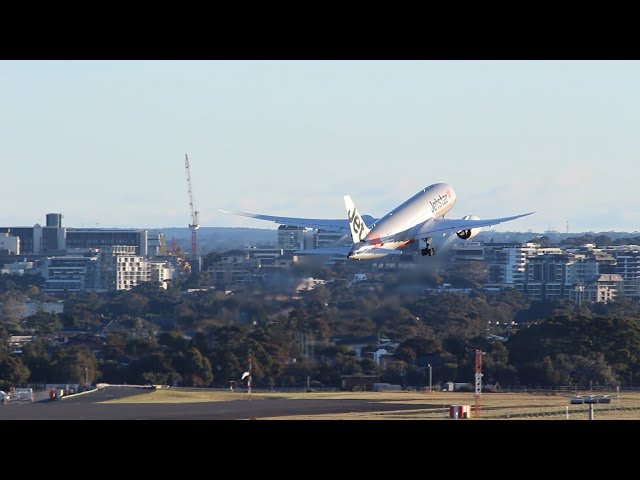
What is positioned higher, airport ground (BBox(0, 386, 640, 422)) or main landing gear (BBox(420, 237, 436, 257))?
main landing gear (BBox(420, 237, 436, 257))

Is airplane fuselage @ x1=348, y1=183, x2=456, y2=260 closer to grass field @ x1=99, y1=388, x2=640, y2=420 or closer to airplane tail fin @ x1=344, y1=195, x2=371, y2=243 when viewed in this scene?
airplane tail fin @ x1=344, y1=195, x2=371, y2=243

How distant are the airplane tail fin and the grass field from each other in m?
6.70

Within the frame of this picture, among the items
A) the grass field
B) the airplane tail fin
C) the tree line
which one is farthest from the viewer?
the tree line

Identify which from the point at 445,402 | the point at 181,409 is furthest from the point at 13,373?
the point at 445,402

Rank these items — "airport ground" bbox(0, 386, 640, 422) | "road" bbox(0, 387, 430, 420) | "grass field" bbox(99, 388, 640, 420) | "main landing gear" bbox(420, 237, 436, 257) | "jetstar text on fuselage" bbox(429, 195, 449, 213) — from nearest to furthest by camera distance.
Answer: "grass field" bbox(99, 388, 640, 420) → "airport ground" bbox(0, 386, 640, 422) → "road" bbox(0, 387, 430, 420) → "jetstar text on fuselage" bbox(429, 195, 449, 213) → "main landing gear" bbox(420, 237, 436, 257)

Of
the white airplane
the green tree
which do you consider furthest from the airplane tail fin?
the green tree

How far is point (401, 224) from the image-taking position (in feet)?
182

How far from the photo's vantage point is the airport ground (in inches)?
1861

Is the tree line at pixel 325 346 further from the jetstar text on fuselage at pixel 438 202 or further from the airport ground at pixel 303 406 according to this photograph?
the jetstar text on fuselage at pixel 438 202

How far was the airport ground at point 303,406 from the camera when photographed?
47.3 metres

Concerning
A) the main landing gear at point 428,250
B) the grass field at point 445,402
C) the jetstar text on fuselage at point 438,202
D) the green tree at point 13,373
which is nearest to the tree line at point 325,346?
the green tree at point 13,373

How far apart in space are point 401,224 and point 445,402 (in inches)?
296
